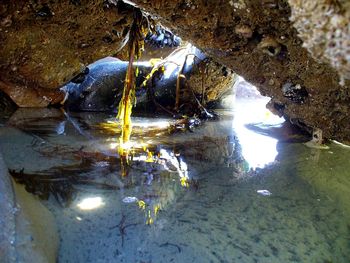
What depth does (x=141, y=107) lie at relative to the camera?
19.6 feet

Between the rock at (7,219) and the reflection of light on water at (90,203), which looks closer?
the rock at (7,219)

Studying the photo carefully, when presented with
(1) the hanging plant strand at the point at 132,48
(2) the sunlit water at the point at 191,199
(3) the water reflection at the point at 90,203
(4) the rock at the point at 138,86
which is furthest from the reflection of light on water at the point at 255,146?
(3) the water reflection at the point at 90,203

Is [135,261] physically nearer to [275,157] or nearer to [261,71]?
[261,71]

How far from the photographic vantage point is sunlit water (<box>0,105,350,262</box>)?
1746mm

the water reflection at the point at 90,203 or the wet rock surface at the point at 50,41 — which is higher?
the wet rock surface at the point at 50,41

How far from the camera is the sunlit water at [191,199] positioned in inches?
68.7

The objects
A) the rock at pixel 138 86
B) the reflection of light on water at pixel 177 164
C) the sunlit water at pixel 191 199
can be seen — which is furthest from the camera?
the rock at pixel 138 86

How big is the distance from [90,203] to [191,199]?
66 cm

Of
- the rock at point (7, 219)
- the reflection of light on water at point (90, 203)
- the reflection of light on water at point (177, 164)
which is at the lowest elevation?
the reflection of light on water at point (90, 203)

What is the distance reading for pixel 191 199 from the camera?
226cm

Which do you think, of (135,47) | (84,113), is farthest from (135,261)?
(84,113)

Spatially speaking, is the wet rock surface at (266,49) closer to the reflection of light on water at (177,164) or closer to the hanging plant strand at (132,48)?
the reflection of light on water at (177,164)

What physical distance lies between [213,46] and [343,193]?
1.54 meters


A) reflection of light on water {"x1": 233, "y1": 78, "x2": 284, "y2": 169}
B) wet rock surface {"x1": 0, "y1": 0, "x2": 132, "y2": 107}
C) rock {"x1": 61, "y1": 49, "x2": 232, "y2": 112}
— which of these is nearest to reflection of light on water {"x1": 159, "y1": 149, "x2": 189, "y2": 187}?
reflection of light on water {"x1": 233, "y1": 78, "x2": 284, "y2": 169}
